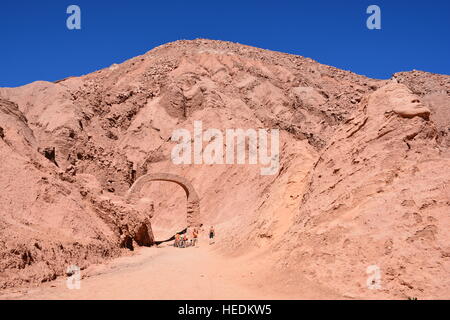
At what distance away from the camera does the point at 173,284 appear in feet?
25.1

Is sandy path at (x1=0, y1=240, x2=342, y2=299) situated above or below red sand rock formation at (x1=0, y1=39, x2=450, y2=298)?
below

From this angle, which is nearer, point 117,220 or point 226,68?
point 117,220

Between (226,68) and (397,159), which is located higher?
(226,68)

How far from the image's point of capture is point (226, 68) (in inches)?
1858

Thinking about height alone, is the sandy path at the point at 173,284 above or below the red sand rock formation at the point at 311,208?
below

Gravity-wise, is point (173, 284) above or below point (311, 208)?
below

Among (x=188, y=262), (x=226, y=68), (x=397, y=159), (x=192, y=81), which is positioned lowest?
(x=188, y=262)

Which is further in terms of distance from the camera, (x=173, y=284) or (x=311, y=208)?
(x=311, y=208)

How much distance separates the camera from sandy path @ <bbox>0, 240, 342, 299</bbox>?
21.8 feet

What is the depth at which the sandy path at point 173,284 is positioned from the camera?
21.8 ft
